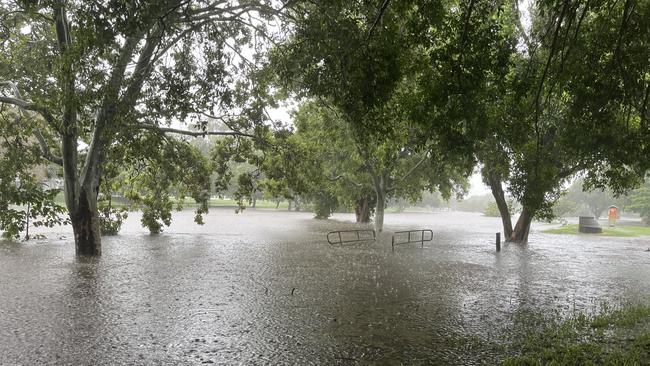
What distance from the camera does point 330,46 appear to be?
9.55 meters

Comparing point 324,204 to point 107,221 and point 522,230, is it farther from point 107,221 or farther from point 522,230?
point 107,221

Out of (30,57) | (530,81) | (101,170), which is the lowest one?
(101,170)

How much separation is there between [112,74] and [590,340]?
12.5m

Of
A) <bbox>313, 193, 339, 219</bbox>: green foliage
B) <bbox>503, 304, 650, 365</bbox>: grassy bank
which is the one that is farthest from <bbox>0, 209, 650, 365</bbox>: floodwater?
<bbox>313, 193, 339, 219</bbox>: green foliage

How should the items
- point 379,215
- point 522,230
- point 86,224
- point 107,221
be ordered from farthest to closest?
point 379,215 → point 107,221 → point 522,230 → point 86,224

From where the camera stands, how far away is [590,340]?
7203mm

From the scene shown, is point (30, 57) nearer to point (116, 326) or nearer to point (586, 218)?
point (116, 326)

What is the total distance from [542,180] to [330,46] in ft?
31.0

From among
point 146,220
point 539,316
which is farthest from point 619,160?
point 146,220

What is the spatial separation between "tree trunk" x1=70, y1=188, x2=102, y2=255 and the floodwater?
3.13 feet

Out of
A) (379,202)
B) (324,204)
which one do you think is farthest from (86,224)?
(324,204)

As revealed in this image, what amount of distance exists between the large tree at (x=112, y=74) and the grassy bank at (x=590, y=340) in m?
8.57

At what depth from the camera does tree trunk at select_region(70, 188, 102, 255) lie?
1698cm

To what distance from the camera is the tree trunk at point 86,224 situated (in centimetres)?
1698
